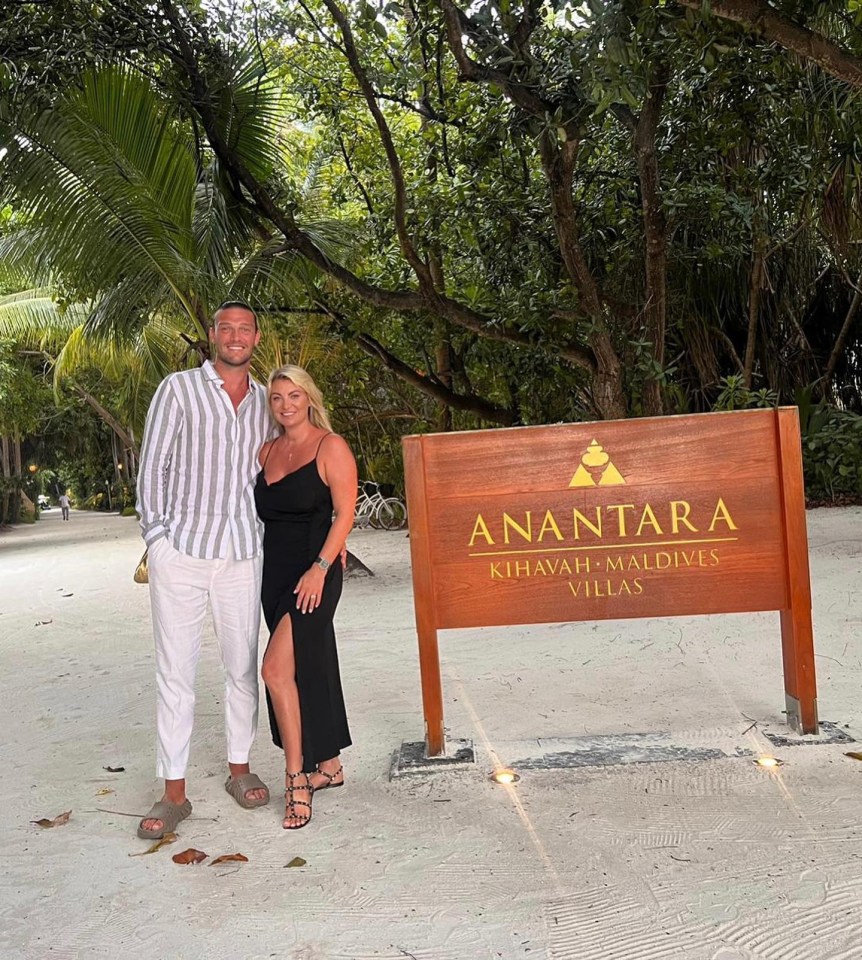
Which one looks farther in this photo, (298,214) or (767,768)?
(298,214)

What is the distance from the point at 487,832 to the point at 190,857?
972 mm

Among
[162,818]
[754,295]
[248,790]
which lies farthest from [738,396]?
[162,818]

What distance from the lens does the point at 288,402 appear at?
10.6ft

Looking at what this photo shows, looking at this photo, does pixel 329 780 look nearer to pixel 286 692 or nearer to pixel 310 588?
pixel 286 692

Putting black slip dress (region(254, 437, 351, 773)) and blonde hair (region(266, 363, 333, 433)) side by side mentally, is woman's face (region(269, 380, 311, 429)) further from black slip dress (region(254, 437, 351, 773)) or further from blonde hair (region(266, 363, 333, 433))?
black slip dress (region(254, 437, 351, 773))

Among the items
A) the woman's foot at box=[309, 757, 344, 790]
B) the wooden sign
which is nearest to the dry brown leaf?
the woman's foot at box=[309, 757, 344, 790]

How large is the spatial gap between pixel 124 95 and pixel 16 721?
4405 mm

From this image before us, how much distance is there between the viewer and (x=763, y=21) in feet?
11.5

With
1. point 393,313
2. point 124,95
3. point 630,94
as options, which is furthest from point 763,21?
point 393,313

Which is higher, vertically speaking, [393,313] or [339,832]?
[393,313]

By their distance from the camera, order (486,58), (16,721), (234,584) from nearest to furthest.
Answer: (234,584)
(16,721)
(486,58)

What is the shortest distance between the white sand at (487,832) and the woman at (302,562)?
0.32 m

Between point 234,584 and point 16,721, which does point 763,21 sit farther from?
point 16,721

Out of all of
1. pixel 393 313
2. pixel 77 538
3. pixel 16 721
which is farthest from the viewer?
pixel 77 538
